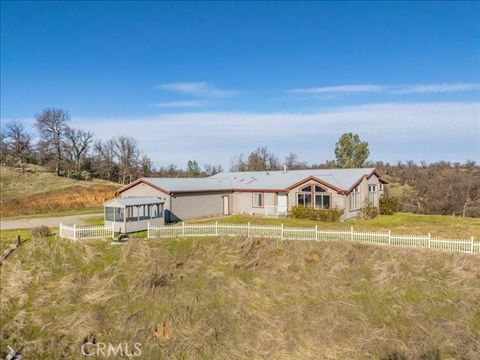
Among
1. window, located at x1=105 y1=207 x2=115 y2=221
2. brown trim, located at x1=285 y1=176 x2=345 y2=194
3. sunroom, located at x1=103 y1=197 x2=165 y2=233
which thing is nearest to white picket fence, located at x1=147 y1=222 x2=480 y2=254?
sunroom, located at x1=103 y1=197 x2=165 y2=233

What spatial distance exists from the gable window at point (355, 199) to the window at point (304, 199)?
142 inches

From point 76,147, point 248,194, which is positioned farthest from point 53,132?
point 248,194

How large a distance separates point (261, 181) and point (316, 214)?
794cm

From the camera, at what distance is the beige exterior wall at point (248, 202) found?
33.7m

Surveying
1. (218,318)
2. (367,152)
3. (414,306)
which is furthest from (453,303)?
(367,152)

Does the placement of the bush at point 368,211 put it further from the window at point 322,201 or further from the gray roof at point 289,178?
the window at point 322,201

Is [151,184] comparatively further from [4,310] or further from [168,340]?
[168,340]

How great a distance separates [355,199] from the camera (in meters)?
32.1

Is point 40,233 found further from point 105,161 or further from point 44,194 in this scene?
point 105,161

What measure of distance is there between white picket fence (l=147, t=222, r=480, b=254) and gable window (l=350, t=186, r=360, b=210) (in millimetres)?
8272

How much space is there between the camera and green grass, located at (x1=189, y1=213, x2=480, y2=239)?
2469cm

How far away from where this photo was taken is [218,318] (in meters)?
16.3

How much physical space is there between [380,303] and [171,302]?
10.0 metres

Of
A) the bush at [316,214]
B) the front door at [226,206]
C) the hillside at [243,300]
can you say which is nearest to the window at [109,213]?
the hillside at [243,300]
